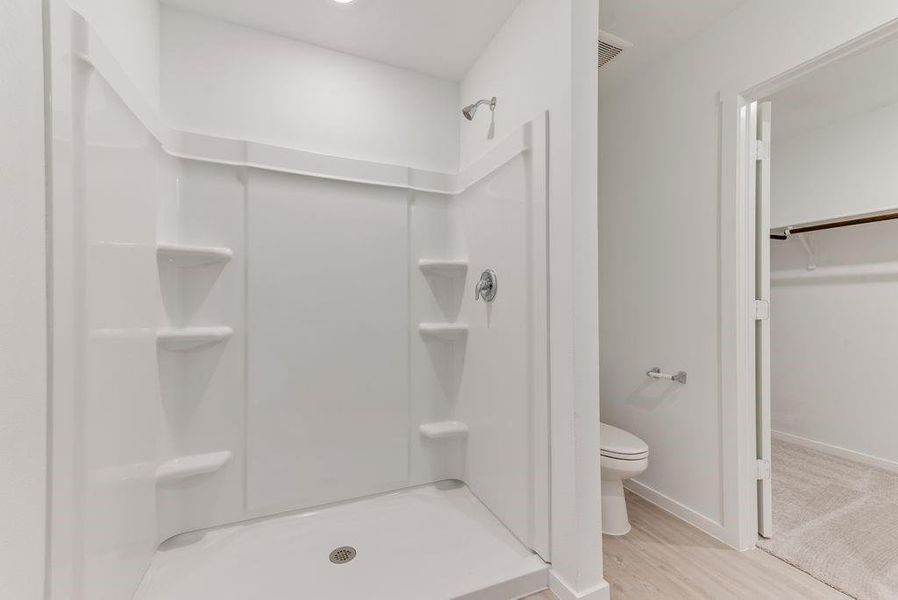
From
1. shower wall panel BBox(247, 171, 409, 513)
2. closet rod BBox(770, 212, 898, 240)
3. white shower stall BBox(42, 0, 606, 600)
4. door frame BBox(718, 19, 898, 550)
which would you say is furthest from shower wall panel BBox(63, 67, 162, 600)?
closet rod BBox(770, 212, 898, 240)

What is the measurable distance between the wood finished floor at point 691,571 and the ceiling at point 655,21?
242cm

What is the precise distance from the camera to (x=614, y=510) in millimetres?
1818

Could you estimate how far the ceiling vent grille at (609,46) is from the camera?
1860 mm

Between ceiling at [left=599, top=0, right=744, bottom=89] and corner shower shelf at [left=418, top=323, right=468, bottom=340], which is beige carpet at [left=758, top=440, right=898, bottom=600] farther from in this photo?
ceiling at [left=599, top=0, right=744, bottom=89]

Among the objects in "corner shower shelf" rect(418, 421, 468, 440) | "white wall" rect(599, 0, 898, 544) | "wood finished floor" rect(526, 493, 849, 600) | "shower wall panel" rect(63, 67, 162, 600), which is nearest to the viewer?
"shower wall panel" rect(63, 67, 162, 600)

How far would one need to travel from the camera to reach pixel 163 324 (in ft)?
5.07

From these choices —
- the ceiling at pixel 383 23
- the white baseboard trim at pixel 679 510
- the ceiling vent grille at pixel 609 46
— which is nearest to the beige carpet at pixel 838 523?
the white baseboard trim at pixel 679 510

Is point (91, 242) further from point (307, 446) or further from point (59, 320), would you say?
point (307, 446)

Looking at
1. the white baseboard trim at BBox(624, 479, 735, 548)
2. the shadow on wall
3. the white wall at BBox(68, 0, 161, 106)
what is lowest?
the white baseboard trim at BBox(624, 479, 735, 548)

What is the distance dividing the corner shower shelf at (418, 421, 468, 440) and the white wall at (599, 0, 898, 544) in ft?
3.37

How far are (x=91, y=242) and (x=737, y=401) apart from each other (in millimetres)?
2401

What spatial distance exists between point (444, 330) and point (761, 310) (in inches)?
57.7

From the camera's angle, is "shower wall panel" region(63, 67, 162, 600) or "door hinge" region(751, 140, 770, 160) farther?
"door hinge" region(751, 140, 770, 160)

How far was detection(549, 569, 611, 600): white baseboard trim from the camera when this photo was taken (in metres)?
1.31
